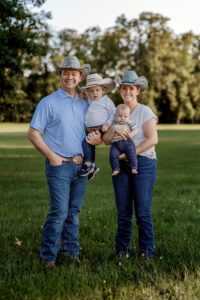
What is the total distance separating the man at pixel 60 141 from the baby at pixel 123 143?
0.44m

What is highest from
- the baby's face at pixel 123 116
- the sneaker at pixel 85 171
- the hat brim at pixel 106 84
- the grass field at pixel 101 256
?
the hat brim at pixel 106 84

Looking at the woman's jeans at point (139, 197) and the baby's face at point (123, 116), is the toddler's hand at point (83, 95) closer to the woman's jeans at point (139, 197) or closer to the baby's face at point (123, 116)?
the baby's face at point (123, 116)

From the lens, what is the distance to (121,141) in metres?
4.12

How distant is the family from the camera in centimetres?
418

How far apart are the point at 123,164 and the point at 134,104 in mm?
696

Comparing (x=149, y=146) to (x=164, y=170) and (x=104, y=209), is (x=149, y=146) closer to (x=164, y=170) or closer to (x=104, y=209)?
(x=104, y=209)

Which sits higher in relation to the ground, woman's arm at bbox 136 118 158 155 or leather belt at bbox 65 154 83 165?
woman's arm at bbox 136 118 158 155

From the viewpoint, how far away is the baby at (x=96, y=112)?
14.0ft

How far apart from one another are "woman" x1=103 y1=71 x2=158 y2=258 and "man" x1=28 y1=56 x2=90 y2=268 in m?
0.41

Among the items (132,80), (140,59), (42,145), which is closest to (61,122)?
(42,145)

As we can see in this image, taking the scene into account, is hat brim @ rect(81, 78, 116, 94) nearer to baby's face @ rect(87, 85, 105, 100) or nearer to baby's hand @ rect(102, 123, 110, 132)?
baby's face @ rect(87, 85, 105, 100)

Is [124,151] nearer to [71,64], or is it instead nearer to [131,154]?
[131,154]

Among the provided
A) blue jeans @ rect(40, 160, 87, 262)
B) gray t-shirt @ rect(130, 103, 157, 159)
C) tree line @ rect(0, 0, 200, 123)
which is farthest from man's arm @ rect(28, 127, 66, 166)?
tree line @ rect(0, 0, 200, 123)

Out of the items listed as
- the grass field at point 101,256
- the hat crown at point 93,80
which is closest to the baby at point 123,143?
the hat crown at point 93,80
